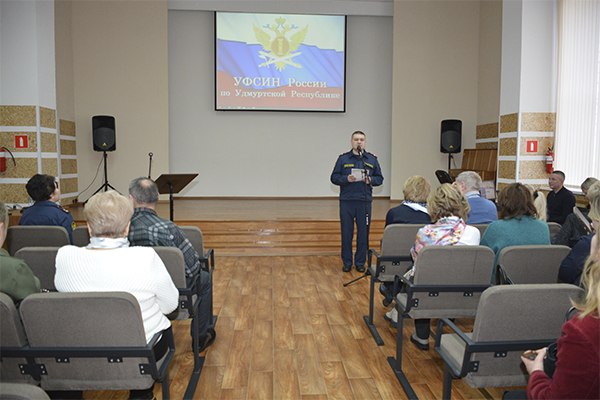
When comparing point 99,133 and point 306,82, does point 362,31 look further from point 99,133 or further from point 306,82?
point 99,133

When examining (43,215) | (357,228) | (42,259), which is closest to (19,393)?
(42,259)

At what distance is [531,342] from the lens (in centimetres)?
174

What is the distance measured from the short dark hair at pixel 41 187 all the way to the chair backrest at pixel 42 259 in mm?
983

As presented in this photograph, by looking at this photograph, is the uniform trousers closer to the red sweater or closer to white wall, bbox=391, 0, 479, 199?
the red sweater

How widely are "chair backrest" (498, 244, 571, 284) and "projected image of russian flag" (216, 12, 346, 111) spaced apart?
7131mm

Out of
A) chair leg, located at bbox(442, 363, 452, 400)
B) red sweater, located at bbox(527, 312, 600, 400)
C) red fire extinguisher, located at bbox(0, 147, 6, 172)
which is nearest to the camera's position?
red sweater, located at bbox(527, 312, 600, 400)

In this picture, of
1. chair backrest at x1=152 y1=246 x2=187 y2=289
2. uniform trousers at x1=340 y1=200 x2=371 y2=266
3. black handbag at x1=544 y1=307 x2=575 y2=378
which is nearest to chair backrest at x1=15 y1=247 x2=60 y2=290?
chair backrest at x1=152 y1=246 x2=187 y2=289

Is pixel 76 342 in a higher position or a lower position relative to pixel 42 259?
lower

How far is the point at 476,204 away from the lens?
11.9 ft

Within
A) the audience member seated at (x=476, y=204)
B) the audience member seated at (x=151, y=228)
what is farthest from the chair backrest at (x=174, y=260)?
the audience member seated at (x=476, y=204)

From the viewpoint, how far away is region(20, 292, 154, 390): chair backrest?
160cm

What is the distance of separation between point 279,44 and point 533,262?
759 cm

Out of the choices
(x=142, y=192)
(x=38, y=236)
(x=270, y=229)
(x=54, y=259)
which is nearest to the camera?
(x=54, y=259)

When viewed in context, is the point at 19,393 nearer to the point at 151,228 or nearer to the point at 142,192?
the point at 151,228
